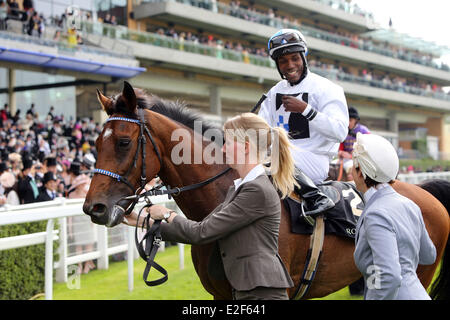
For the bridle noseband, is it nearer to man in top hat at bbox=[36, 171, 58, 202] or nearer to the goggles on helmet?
the goggles on helmet

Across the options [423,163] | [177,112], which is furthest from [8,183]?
[423,163]

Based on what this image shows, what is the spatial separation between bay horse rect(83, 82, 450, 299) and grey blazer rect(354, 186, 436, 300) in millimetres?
753

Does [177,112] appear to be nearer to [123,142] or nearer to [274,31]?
[123,142]

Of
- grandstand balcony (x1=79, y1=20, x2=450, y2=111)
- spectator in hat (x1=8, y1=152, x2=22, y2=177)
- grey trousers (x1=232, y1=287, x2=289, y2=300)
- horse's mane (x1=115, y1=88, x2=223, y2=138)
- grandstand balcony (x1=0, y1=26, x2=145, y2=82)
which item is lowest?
spectator in hat (x1=8, y1=152, x2=22, y2=177)

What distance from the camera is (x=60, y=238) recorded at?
4848mm

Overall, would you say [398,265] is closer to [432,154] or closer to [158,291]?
[158,291]

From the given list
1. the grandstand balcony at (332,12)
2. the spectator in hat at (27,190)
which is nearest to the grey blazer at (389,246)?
the spectator in hat at (27,190)

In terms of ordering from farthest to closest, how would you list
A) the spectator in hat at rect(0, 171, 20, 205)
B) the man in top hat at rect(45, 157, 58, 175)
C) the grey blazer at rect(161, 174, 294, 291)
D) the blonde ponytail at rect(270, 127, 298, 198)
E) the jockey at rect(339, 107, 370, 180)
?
the man in top hat at rect(45, 157, 58, 175), the spectator in hat at rect(0, 171, 20, 205), the jockey at rect(339, 107, 370, 180), the blonde ponytail at rect(270, 127, 298, 198), the grey blazer at rect(161, 174, 294, 291)

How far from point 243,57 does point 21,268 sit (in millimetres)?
23581

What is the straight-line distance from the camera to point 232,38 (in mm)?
29781

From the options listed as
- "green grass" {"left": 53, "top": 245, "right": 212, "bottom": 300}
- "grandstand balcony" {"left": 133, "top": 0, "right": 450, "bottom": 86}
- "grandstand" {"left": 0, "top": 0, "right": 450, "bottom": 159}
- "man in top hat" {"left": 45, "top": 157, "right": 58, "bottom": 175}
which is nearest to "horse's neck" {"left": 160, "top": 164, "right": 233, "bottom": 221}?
"green grass" {"left": 53, "top": 245, "right": 212, "bottom": 300}

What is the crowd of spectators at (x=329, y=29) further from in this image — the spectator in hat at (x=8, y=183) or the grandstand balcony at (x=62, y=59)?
the spectator in hat at (x=8, y=183)

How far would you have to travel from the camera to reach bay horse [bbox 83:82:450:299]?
7.55ft

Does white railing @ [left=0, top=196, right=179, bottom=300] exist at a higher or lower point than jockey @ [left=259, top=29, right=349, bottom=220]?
lower
